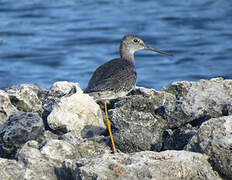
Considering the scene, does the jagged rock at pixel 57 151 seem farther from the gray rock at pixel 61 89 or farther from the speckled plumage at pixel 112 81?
the gray rock at pixel 61 89

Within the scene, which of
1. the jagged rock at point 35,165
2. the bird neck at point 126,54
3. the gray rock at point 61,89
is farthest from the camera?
the bird neck at point 126,54

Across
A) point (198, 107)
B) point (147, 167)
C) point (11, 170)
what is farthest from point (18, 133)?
point (198, 107)

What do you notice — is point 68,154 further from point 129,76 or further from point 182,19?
point 182,19

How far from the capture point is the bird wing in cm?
775

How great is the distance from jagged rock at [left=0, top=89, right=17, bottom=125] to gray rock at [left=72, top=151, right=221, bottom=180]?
6.98 feet

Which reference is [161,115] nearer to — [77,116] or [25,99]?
[77,116]

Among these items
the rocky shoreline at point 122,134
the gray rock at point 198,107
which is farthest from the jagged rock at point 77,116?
the gray rock at point 198,107

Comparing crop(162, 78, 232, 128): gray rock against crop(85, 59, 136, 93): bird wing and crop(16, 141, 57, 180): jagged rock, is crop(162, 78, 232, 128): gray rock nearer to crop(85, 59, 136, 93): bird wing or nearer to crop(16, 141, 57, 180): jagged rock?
crop(85, 59, 136, 93): bird wing

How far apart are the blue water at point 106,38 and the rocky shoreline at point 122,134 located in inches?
217

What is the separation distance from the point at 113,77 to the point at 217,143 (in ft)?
8.88

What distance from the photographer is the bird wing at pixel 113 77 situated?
7.75 meters

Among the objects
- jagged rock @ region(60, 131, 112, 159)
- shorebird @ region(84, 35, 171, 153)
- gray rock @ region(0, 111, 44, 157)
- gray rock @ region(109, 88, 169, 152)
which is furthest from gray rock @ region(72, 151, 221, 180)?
shorebird @ region(84, 35, 171, 153)

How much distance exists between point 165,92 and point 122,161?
2616 mm

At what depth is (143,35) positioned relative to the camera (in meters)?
16.3
